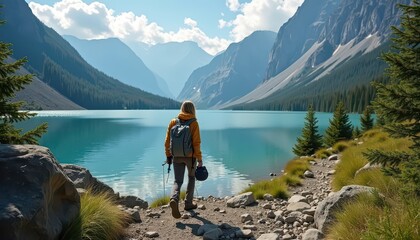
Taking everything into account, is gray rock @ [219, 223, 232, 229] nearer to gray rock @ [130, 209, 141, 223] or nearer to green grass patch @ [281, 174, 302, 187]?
gray rock @ [130, 209, 141, 223]

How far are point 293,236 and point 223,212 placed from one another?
9.44 ft

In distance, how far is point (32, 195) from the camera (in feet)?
16.3

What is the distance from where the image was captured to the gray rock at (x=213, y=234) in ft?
23.1

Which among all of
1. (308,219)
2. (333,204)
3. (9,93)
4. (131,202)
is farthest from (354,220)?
(131,202)

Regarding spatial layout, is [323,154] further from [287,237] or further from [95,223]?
[95,223]

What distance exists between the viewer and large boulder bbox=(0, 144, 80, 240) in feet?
14.8

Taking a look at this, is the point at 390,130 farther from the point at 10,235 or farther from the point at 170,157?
the point at 10,235

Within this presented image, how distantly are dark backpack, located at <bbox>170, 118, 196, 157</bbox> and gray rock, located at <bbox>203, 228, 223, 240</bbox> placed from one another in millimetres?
2158

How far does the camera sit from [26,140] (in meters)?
8.52

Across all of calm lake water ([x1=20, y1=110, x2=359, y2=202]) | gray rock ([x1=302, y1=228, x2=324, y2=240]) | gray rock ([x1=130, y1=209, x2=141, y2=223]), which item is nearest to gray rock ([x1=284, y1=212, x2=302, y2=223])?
gray rock ([x1=302, y1=228, x2=324, y2=240])

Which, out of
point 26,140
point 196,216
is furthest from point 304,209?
point 26,140

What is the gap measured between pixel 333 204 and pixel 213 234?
8.30 ft

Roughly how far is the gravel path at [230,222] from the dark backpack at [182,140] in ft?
5.65

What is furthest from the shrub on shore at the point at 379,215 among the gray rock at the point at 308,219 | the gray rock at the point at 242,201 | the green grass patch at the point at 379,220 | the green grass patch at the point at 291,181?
the green grass patch at the point at 291,181
